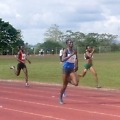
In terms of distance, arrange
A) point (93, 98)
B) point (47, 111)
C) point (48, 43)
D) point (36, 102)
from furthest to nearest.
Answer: point (48, 43) < point (93, 98) < point (36, 102) < point (47, 111)

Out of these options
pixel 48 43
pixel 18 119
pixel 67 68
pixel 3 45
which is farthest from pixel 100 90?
pixel 48 43

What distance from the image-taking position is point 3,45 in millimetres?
84062

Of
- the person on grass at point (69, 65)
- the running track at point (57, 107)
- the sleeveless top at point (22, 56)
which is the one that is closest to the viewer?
the running track at point (57, 107)

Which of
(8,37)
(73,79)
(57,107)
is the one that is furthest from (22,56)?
(8,37)

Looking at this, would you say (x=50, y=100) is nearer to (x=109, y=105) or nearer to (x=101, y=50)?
(x=109, y=105)

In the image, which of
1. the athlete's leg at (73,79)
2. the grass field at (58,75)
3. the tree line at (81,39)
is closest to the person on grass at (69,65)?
the athlete's leg at (73,79)

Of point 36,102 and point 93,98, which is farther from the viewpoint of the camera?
point 93,98

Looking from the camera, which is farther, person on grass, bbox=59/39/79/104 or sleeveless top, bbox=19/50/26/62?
sleeveless top, bbox=19/50/26/62

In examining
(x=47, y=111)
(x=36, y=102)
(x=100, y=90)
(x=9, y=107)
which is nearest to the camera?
(x=47, y=111)

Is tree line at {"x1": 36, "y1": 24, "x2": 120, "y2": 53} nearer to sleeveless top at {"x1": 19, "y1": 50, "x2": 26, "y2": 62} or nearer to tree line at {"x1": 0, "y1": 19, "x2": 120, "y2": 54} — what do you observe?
tree line at {"x1": 0, "y1": 19, "x2": 120, "y2": 54}

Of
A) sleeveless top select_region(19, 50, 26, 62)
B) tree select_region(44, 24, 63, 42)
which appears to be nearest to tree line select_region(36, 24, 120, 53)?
tree select_region(44, 24, 63, 42)

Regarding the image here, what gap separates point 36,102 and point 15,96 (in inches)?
78.3

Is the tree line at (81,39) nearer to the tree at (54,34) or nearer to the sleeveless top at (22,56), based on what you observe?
the tree at (54,34)

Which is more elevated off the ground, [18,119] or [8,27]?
[8,27]
